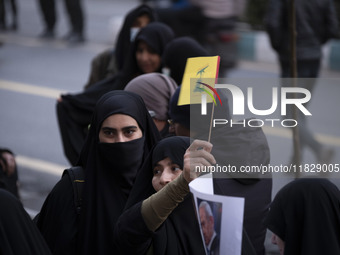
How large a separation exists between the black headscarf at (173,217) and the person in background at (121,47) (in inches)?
122

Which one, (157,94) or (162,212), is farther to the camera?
(157,94)

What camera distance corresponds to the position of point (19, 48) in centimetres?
1298

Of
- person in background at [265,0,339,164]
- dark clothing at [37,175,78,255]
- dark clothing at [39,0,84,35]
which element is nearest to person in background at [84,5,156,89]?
person in background at [265,0,339,164]

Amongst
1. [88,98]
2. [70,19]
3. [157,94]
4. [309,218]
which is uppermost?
[309,218]

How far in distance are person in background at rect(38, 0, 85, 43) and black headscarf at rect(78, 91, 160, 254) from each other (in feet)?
31.6

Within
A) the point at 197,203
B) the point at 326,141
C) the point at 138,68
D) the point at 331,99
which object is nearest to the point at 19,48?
the point at 331,99

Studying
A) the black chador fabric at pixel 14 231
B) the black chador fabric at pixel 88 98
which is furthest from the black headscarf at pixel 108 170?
the black chador fabric at pixel 88 98

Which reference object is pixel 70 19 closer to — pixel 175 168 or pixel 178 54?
pixel 178 54

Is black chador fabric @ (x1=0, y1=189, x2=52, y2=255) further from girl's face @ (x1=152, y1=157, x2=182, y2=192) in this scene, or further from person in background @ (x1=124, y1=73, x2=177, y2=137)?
person in background @ (x1=124, y1=73, x2=177, y2=137)

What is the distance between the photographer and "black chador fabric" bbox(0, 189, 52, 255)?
2.76 metres

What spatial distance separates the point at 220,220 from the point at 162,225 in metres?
0.33

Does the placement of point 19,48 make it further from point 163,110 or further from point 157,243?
point 157,243

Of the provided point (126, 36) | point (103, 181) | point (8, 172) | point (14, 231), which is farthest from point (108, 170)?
point (126, 36)

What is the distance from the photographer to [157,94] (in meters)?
4.76
